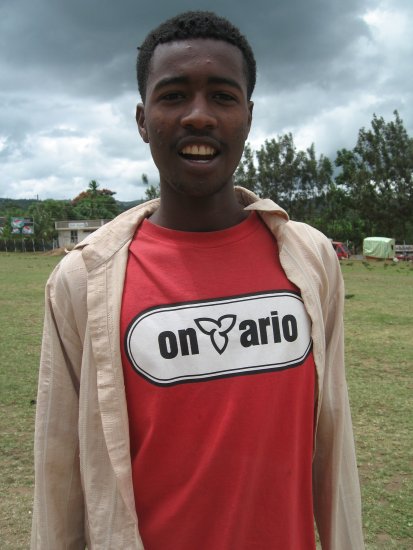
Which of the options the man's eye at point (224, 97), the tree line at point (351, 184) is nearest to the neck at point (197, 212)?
the man's eye at point (224, 97)

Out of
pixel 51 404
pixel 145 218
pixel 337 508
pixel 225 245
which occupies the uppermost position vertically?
pixel 145 218

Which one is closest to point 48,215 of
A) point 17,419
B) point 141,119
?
point 17,419

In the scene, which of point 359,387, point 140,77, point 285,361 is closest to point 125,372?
point 285,361

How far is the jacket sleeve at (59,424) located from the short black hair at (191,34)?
641 millimetres

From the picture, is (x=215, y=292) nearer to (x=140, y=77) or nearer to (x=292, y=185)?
(x=140, y=77)

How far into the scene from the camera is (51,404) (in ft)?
4.81

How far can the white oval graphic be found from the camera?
139cm

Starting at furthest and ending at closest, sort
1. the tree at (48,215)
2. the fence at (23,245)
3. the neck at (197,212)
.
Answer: the tree at (48,215) < the fence at (23,245) < the neck at (197,212)

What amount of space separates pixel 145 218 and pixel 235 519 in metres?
0.88

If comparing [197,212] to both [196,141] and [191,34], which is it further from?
[191,34]

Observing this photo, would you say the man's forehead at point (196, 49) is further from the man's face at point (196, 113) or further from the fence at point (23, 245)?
the fence at point (23, 245)

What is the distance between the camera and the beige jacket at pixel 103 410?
4.57 feet

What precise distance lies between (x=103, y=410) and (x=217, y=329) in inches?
13.6

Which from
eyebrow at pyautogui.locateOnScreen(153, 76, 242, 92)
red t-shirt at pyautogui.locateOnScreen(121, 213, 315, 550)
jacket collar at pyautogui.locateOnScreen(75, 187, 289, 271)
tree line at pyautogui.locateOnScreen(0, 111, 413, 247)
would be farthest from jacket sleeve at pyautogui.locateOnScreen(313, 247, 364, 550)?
tree line at pyautogui.locateOnScreen(0, 111, 413, 247)
